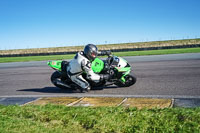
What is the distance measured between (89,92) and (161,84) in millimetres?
2461

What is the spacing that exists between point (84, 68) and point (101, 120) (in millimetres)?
3086

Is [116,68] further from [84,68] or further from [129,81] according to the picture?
[84,68]

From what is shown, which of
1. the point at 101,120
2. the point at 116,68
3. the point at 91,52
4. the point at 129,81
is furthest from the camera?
the point at 129,81

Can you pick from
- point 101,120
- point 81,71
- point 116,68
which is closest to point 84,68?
point 81,71

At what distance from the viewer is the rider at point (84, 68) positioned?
271 inches

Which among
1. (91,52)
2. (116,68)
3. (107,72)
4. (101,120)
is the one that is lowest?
(101,120)

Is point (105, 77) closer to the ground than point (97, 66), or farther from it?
closer to the ground

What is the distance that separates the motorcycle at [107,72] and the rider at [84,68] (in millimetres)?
224

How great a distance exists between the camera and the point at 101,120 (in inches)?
157

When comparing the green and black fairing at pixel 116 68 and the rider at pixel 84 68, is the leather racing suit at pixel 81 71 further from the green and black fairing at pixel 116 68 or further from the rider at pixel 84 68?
the green and black fairing at pixel 116 68

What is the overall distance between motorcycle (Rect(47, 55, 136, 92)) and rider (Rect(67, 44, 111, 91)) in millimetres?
224

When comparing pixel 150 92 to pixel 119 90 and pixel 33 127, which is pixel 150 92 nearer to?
pixel 119 90

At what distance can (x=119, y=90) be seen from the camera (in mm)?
7250

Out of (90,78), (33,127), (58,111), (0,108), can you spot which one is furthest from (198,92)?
(0,108)
